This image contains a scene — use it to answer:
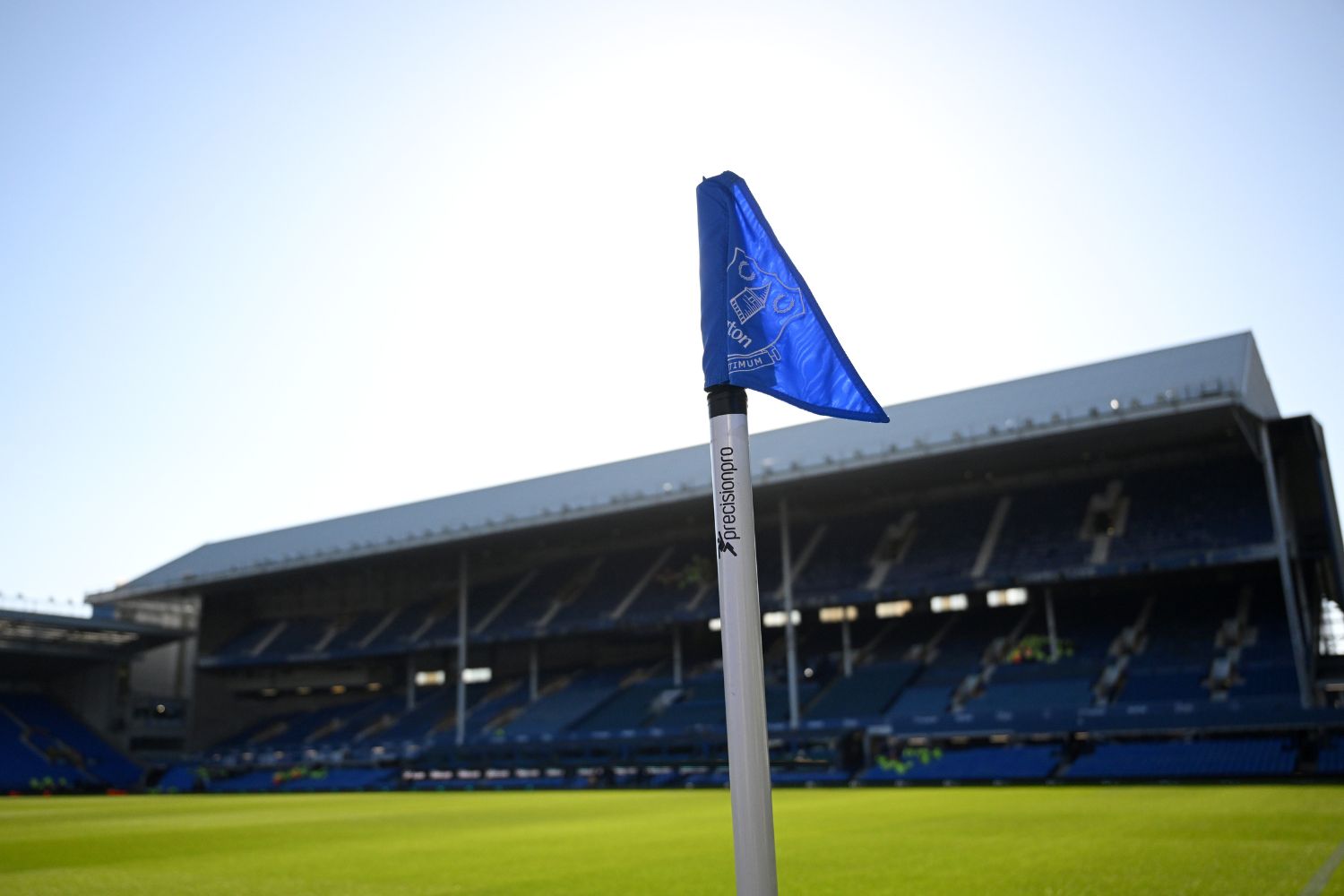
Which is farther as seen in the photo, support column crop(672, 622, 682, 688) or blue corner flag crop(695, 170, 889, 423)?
support column crop(672, 622, 682, 688)

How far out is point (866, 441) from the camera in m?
42.3

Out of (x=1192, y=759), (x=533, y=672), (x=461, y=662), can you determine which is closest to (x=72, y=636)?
(x=461, y=662)

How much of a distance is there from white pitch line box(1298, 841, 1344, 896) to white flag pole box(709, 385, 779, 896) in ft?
24.3

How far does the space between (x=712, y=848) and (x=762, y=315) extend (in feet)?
39.1

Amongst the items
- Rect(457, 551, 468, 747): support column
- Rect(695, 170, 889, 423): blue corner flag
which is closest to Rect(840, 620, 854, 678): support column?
Rect(457, 551, 468, 747): support column

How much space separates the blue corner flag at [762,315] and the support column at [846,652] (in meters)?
39.1

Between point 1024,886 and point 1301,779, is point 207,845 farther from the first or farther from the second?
point 1301,779

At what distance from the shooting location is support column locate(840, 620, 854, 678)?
42822mm

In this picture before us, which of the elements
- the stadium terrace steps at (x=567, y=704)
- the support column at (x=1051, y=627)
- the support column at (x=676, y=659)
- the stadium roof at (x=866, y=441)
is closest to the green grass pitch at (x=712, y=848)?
the support column at (x=1051, y=627)

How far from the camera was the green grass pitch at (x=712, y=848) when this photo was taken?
10.7 metres

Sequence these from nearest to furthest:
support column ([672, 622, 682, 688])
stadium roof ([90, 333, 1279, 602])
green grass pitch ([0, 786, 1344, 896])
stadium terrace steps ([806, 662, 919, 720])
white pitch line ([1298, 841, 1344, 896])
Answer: white pitch line ([1298, 841, 1344, 896]) < green grass pitch ([0, 786, 1344, 896]) < stadium roof ([90, 333, 1279, 602]) < stadium terrace steps ([806, 662, 919, 720]) < support column ([672, 622, 682, 688])

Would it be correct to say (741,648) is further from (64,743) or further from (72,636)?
(72,636)

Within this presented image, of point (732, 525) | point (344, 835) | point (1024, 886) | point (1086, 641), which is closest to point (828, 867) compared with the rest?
point (1024, 886)

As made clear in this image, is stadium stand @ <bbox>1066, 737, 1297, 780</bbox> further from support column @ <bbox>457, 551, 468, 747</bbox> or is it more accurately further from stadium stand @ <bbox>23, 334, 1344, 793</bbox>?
support column @ <bbox>457, 551, 468, 747</bbox>
